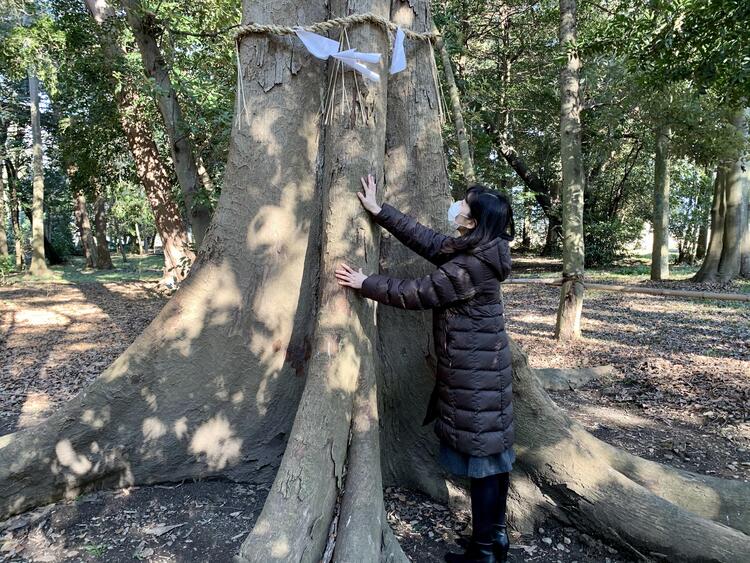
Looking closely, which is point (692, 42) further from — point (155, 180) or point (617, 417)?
point (155, 180)

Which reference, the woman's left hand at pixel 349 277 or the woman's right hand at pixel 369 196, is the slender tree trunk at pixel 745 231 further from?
the woman's left hand at pixel 349 277

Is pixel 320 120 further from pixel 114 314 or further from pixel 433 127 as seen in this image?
pixel 114 314

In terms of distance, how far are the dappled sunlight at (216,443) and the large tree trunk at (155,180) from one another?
737 cm

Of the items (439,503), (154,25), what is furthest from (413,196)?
(154,25)

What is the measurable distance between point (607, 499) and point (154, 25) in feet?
27.6

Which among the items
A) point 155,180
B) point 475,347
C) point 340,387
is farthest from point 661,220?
point 340,387

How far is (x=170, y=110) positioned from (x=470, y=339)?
23.8 ft

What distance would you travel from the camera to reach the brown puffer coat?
2523 mm

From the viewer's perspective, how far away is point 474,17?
13.2m

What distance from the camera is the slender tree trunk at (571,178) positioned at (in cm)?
712

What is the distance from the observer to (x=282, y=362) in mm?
3129

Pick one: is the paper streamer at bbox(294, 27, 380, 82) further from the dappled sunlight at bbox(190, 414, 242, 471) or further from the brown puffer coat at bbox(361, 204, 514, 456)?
the dappled sunlight at bbox(190, 414, 242, 471)

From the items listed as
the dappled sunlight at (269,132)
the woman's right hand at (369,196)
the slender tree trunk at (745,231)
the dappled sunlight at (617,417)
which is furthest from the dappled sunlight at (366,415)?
the slender tree trunk at (745,231)

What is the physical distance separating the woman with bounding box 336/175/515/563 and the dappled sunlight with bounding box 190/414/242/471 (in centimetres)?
126
